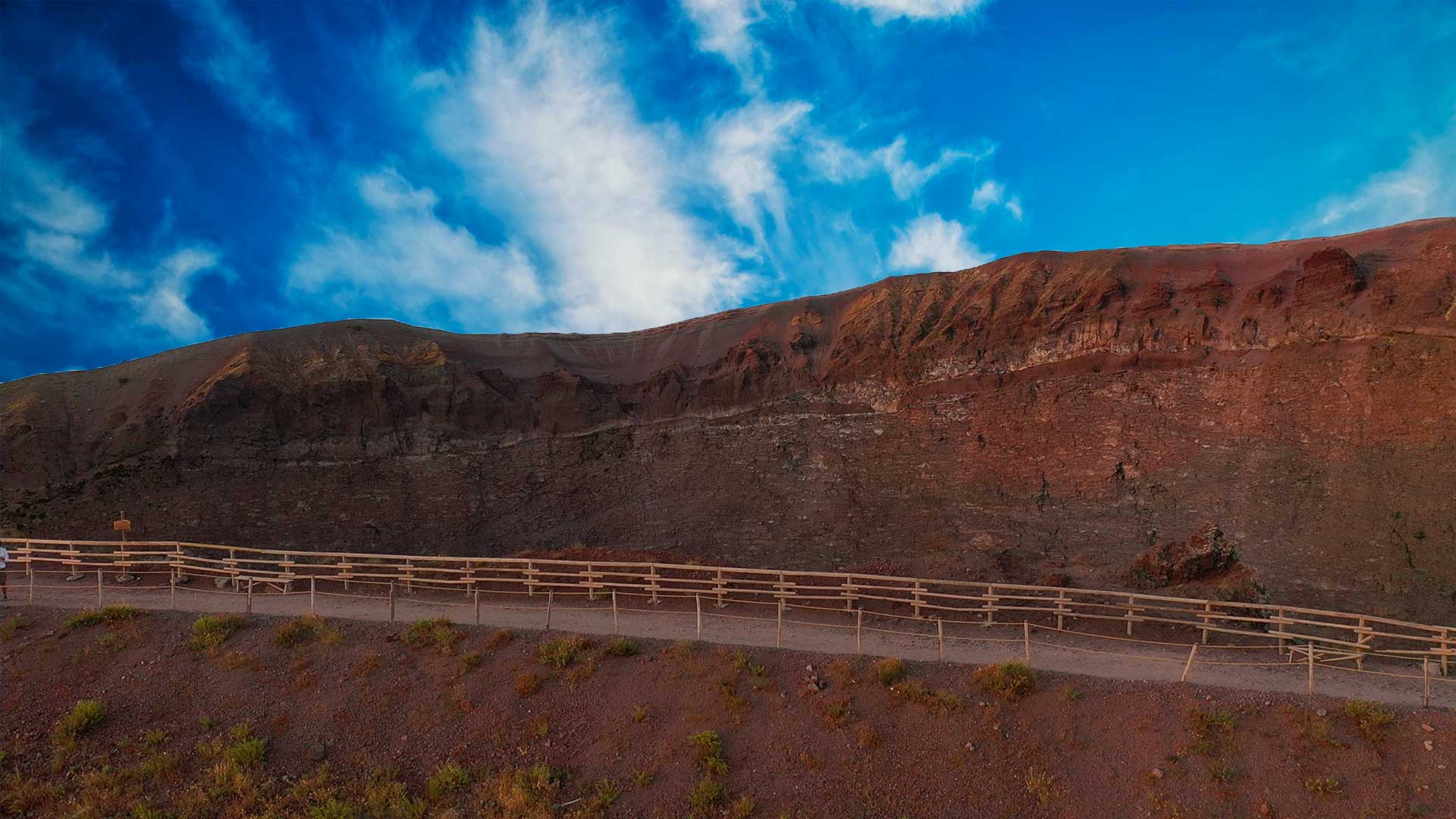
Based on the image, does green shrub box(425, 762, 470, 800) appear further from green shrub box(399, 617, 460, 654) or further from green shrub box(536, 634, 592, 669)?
green shrub box(399, 617, 460, 654)

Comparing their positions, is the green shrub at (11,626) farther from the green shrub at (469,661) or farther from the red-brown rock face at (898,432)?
the red-brown rock face at (898,432)

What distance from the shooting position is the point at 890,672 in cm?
1259

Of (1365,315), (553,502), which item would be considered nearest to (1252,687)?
(1365,315)

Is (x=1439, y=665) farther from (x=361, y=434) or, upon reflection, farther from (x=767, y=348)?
(x=361, y=434)

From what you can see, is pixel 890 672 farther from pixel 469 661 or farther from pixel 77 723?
pixel 77 723

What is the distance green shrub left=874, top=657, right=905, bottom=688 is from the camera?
12539 millimetres

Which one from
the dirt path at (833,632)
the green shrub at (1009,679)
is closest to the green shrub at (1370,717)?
the dirt path at (833,632)

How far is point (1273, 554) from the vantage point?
21344 millimetres

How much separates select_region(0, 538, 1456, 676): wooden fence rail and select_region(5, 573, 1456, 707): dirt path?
0.37 m

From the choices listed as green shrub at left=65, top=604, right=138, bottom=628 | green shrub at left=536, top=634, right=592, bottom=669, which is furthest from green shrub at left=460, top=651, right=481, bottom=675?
green shrub at left=65, top=604, right=138, bottom=628

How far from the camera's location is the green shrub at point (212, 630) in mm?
14914

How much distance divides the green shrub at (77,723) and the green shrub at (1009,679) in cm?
1459

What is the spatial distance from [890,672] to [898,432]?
61.6 feet

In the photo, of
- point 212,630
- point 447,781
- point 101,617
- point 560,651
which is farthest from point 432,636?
point 101,617
